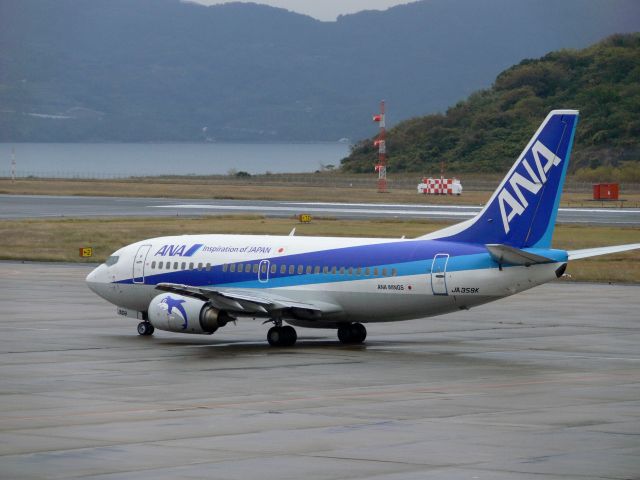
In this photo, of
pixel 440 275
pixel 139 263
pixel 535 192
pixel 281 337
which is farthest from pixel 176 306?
pixel 535 192

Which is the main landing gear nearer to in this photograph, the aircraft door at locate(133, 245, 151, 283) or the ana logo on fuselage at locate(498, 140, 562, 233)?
the ana logo on fuselage at locate(498, 140, 562, 233)

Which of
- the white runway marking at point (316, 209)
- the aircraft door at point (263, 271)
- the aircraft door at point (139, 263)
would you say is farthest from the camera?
the white runway marking at point (316, 209)

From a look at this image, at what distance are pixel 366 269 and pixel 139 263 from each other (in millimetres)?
8858

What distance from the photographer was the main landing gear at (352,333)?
1719 inches

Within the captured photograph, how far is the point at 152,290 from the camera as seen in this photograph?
4559cm

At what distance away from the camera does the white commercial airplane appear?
131ft

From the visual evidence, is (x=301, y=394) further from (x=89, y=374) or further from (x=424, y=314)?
(x=424, y=314)

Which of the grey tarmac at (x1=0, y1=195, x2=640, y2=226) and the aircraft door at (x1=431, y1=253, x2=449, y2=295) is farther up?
the grey tarmac at (x1=0, y1=195, x2=640, y2=226)

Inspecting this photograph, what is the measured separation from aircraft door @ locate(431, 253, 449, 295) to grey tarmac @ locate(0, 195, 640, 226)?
60.5 metres

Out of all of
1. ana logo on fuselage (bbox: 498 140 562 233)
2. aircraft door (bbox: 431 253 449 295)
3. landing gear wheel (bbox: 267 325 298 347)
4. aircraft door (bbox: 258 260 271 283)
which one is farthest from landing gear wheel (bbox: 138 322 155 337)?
ana logo on fuselage (bbox: 498 140 562 233)

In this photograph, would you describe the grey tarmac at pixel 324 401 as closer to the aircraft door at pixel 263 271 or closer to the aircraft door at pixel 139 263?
the aircraft door at pixel 139 263

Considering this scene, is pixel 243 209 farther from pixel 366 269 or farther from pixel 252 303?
pixel 366 269

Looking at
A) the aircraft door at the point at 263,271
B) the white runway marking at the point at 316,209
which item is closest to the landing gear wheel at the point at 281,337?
the aircraft door at the point at 263,271

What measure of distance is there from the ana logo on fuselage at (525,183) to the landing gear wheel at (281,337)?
7699 millimetres
